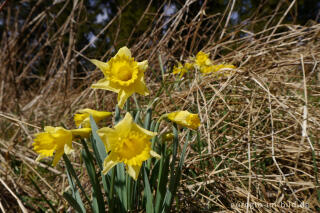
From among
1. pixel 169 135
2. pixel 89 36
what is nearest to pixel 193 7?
pixel 89 36

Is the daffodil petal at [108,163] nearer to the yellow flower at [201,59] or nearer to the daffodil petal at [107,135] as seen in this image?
the daffodil petal at [107,135]

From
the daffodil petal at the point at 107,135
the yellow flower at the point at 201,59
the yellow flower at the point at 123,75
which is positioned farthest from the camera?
the yellow flower at the point at 201,59

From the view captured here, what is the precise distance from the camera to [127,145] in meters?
0.71

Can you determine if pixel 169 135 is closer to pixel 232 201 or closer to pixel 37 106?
pixel 232 201

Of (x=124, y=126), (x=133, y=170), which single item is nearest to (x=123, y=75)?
(x=124, y=126)

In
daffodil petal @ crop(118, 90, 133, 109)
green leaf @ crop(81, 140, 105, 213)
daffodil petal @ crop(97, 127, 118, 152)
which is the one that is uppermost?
daffodil petal @ crop(118, 90, 133, 109)

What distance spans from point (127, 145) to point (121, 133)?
0.14 feet

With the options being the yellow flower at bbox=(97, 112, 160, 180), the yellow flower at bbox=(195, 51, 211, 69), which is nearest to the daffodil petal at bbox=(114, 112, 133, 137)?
the yellow flower at bbox=(97, 112, 160, 180)

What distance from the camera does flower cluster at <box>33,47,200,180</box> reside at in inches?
27.1

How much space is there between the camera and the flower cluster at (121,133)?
689 mm

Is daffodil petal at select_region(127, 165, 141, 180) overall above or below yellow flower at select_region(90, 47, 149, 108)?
below

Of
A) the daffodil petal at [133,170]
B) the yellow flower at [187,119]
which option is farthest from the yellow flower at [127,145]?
the yellow flower at [187,119]

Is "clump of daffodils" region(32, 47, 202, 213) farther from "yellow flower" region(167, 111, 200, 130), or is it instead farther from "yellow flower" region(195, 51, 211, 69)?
"yellow flower" region(195, 51, 211, 69)

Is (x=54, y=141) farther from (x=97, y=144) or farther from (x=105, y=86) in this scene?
(x=105, y=86)
